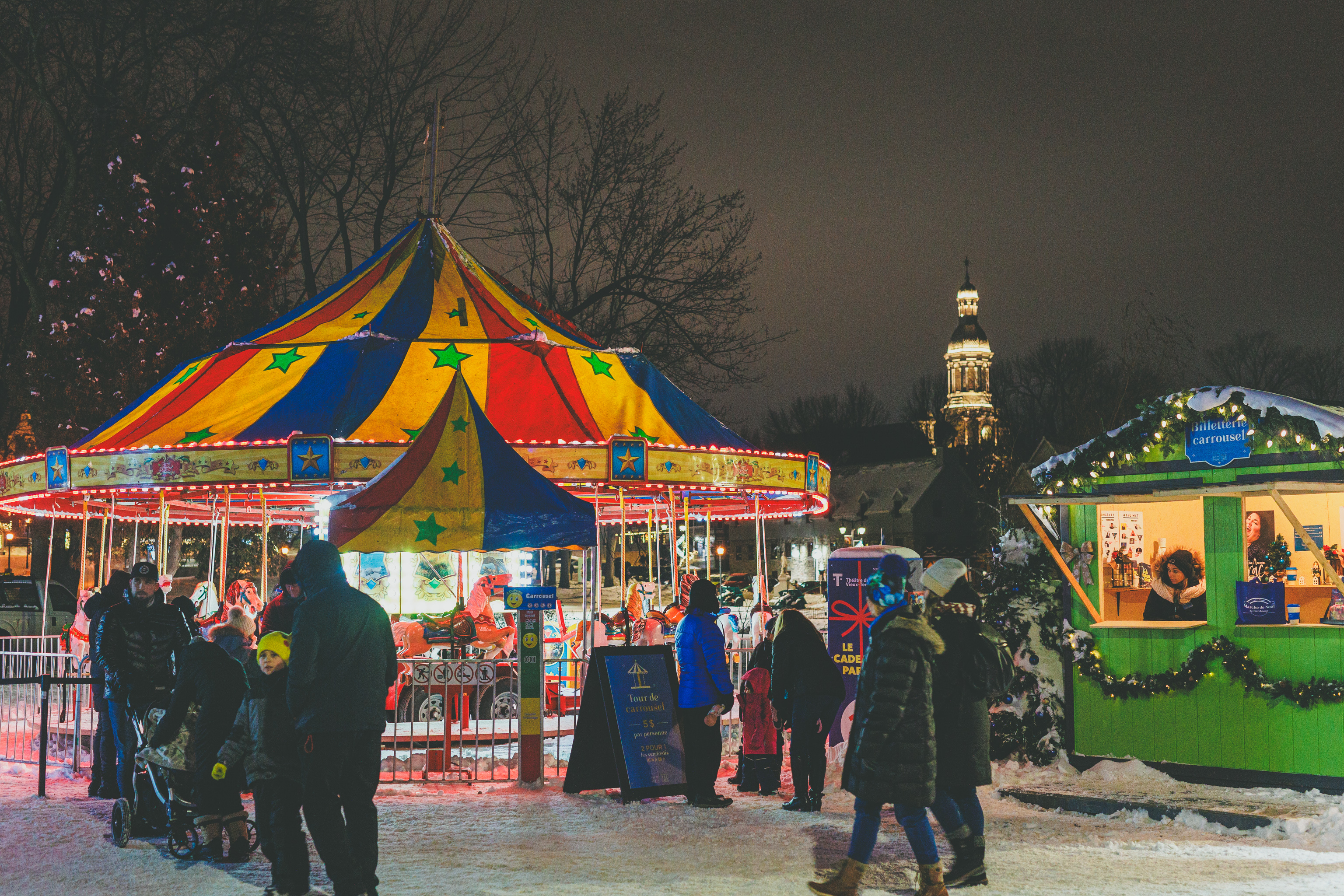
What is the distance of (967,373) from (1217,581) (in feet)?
285

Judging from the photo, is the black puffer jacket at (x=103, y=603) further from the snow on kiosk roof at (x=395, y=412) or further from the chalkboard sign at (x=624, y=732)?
the chalkboard sign at (x=624, y=732)

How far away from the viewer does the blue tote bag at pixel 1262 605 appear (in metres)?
8.62

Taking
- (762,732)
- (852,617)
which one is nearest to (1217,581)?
(852,617)

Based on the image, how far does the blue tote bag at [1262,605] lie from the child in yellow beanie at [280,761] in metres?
6.58

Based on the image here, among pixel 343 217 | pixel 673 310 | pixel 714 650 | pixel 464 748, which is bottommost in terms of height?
pixel 464 748

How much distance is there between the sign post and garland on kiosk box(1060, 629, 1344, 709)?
13.5 ft

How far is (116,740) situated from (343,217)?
61.3 ft

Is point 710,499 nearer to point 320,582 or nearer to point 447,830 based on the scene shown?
→ point 447,830

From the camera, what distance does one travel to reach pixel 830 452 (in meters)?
77.2

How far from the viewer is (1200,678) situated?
8930 millimetres

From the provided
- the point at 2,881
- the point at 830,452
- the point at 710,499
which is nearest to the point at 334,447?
the point at 2,881

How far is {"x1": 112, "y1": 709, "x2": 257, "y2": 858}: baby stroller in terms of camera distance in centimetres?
675

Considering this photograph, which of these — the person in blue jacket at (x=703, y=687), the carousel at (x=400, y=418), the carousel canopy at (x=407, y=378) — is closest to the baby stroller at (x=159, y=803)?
the carousel at (x=400, y=418)

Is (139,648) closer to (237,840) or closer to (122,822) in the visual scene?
(122,822)
